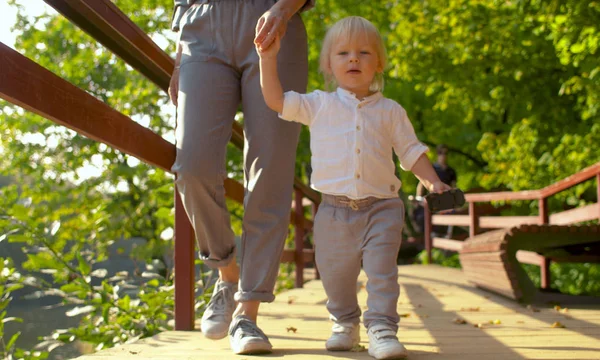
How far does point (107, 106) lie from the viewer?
8.76 ft

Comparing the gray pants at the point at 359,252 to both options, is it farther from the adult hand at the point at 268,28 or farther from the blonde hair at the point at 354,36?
the adult hand at the point at 268,28

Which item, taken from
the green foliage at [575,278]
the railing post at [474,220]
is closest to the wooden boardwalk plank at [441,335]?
the railing post at [474,220]

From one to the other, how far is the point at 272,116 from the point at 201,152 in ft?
0.97

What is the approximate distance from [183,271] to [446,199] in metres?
1.35

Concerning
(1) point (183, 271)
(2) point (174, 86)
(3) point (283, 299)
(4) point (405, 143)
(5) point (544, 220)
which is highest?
(2) point (174, 86)

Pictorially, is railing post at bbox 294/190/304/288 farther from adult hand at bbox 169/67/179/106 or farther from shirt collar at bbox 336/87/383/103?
shirt collar at bbox 336/87/383/103

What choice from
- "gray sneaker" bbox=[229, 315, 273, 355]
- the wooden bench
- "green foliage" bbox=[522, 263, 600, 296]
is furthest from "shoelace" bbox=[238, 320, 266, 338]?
"green foliage" bbox=[522, 263, 600, 296]

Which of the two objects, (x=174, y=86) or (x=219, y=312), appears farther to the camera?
(x=174, y=86)

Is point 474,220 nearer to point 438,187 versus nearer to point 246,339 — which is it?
point 438,187

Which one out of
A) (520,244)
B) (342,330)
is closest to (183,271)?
(342,330)

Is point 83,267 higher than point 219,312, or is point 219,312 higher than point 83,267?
point 83,267

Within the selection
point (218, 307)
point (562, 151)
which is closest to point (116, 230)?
point (562, 151)

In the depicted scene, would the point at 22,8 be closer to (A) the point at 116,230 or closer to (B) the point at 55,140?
(B) the point at 55,140

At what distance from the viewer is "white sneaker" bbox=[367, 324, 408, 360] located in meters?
2.52
